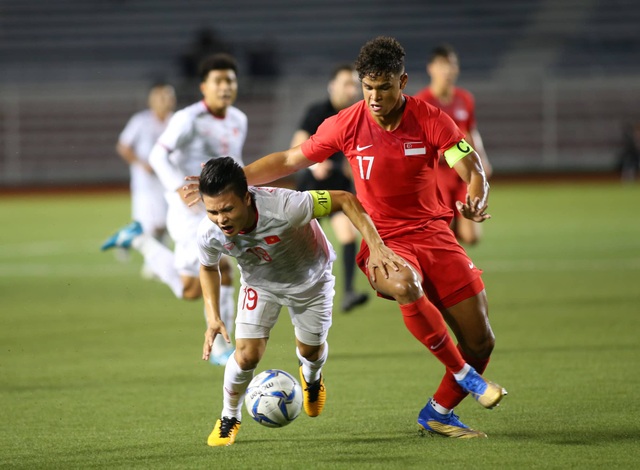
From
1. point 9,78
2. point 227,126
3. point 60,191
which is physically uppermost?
point 227,126

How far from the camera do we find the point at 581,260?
44.4 ft

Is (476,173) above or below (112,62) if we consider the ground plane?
above

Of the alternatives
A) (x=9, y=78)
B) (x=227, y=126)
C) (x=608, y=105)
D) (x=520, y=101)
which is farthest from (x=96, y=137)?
(x=227, y=126)

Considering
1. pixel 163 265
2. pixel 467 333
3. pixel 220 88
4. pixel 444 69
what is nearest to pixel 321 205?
pixel 467 333

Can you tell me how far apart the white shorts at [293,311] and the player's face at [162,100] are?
8683 millimetres

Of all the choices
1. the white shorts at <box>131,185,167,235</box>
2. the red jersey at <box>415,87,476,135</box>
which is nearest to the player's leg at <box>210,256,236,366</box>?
the red jersey at <box>415,87,476,135</box>

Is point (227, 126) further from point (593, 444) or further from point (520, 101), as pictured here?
point (520, 101)

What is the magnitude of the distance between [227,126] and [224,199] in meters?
3.22

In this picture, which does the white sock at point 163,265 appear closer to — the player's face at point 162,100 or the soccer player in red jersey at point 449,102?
the soccer player in red jersey at point 449,102

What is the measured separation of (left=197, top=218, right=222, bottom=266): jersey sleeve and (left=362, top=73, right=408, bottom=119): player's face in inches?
40.5

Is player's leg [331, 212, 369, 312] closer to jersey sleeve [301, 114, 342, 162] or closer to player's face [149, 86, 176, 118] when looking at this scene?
player's face [149, 86, 176, 118]

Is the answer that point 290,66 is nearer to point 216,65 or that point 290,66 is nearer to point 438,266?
point 216,65

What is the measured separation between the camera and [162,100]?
14273mm

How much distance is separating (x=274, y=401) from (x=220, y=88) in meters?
3.23
